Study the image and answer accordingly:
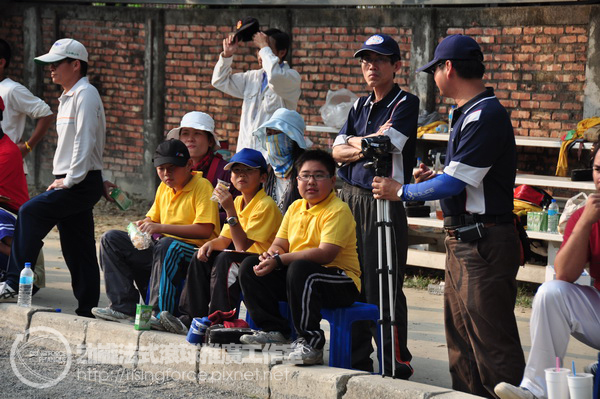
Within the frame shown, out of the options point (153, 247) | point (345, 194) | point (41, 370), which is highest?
point (345, 194)

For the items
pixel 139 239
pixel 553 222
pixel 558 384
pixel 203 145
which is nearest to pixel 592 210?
pixel 558 384

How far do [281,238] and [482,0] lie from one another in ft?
18.0

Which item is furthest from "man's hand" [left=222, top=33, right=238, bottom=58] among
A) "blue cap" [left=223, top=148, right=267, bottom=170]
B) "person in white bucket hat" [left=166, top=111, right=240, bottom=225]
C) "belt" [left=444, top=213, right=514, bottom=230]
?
"belt" [left=444, top=213, right=514, bottom=230]

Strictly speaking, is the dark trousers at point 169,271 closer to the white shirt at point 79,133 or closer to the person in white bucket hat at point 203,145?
the person in white bucket hat at point 203,145

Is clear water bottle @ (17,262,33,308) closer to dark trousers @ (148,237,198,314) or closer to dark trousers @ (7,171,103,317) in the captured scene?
dark trousers @ (7,171,103,317)

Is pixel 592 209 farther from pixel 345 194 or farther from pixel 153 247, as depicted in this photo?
pixel 153 247

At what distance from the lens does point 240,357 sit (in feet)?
18.3

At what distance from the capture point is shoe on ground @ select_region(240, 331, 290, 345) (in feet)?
18.2

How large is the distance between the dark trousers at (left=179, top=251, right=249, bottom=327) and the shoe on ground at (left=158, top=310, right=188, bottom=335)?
0.35ft

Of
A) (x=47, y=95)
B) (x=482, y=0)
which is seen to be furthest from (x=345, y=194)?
(x=47, y=95)

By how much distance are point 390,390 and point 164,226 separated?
7.74 feet

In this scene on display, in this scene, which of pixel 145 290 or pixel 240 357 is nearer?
pixel 240 357

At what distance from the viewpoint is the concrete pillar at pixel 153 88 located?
13570mm

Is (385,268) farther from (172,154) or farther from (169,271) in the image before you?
(172,154)
